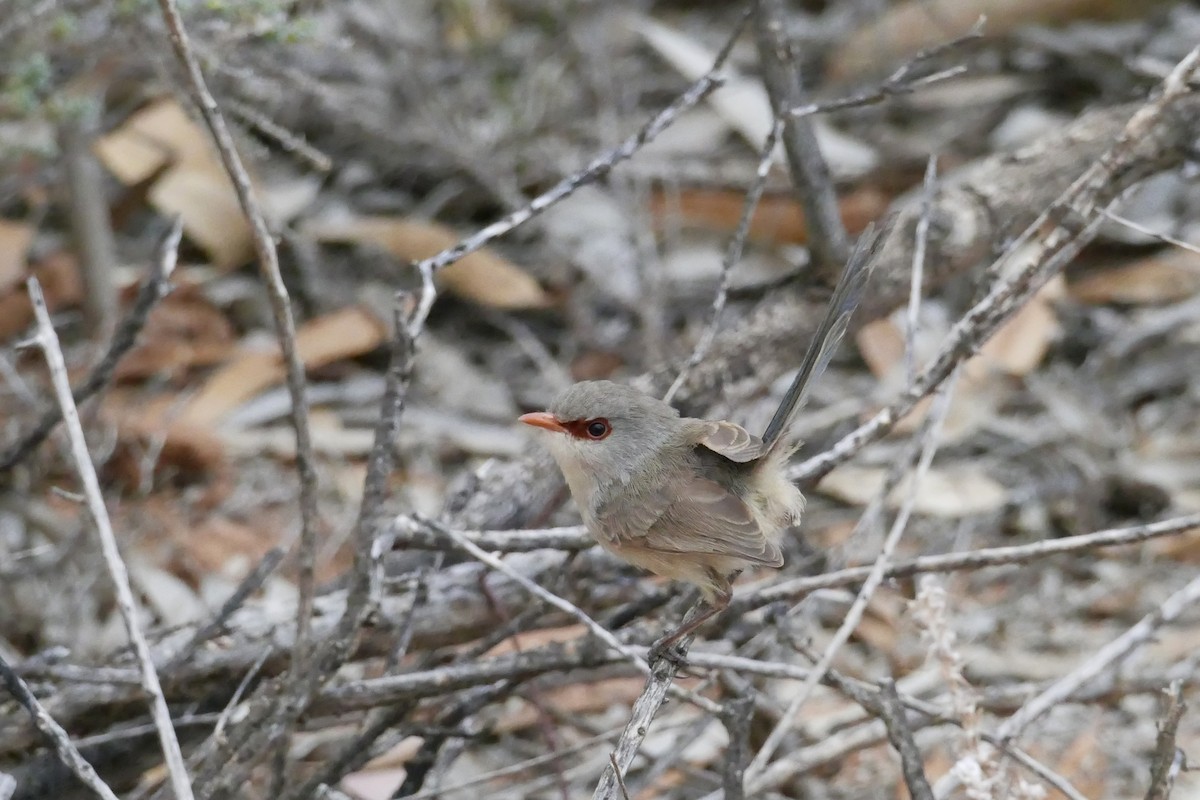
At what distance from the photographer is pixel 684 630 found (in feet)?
10.1

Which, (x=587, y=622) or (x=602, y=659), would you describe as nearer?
(x=587, y=622)

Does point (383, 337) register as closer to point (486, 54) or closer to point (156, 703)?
point (486, 54)

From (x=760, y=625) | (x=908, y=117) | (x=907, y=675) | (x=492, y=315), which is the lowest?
(x=760, y=625)

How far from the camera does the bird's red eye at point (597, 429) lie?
3.50 m

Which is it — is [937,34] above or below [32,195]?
above

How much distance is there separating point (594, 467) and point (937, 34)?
13.1 feet

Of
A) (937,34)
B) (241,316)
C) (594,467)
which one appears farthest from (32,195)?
(937,34)

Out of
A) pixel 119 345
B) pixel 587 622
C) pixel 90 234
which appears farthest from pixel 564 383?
pixel 587 622

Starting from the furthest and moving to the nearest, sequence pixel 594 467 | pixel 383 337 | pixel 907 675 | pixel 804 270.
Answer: pixel 383 337, pixel 907 675, pixel 804 270, pixel 594 467

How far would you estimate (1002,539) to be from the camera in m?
5.07

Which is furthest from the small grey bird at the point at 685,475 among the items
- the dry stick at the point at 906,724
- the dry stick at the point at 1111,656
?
the dry stick at the point at 1111,656

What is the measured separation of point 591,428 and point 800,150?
116 cm

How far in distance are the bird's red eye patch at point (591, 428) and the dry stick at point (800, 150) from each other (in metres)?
0.97

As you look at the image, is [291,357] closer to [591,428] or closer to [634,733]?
[591,428]
